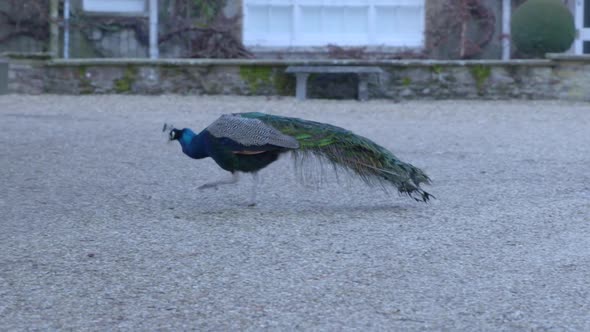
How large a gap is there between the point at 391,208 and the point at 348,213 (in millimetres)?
402

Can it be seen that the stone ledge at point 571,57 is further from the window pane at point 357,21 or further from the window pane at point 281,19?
the window pane at point 281,19

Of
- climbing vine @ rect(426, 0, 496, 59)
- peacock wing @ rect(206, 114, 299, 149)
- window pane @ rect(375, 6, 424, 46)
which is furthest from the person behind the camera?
window pane @ rect(375, 6, 424, 46)

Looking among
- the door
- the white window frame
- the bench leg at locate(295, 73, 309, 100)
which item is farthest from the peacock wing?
the door

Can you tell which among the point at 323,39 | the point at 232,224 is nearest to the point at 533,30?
the point at 323,39

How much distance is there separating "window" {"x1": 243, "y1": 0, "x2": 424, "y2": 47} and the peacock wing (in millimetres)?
13039

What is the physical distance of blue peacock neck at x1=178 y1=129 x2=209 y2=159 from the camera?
7.87 meters

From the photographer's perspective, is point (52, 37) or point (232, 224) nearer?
point (232, 224)

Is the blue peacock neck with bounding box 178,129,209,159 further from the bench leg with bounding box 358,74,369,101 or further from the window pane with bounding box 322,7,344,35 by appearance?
the window pane with bounding box 322,7,344,35

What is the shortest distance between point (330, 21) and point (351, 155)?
13255 mm

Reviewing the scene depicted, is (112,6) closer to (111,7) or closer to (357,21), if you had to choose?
(111,7)

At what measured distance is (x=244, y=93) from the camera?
689 inches

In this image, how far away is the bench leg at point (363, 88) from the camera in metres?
17.4

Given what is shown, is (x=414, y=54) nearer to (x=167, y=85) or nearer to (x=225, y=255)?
(x=167, y=85)

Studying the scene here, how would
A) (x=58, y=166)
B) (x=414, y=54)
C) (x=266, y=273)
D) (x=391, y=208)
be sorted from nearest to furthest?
(x=266, y=273) → (x=391, y=208) → (x=58, y=166) → (x=414, y=54)
